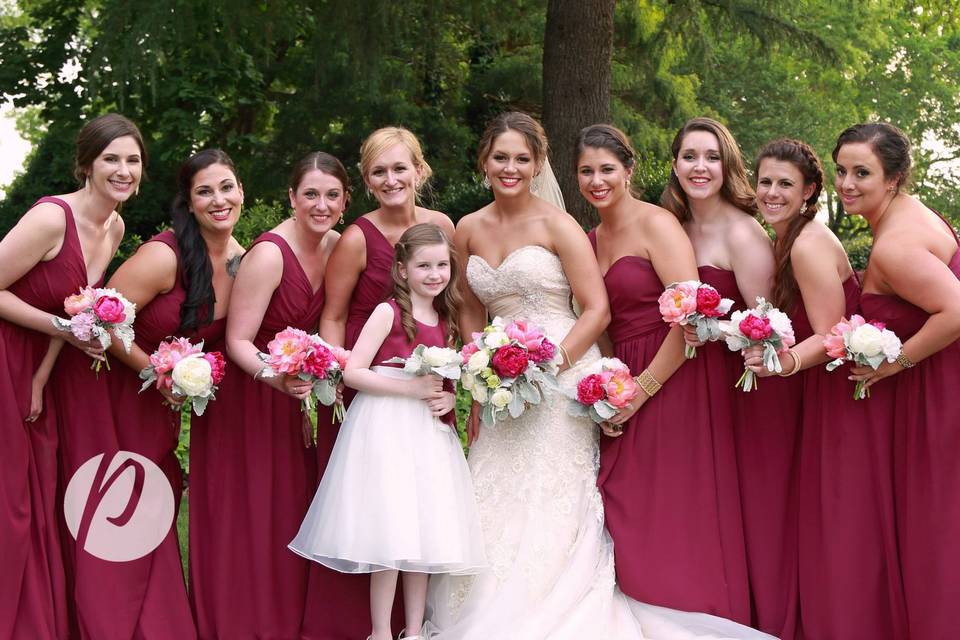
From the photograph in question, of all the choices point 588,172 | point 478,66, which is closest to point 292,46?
point 478,66

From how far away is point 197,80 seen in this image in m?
15.8

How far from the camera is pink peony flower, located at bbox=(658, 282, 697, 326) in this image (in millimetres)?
5105

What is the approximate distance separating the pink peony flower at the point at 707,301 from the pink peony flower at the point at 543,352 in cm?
78

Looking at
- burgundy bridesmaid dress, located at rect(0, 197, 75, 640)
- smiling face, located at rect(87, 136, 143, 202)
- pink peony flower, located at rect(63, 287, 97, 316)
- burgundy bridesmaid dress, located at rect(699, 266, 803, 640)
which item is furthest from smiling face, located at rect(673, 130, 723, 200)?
burgundy bridesmaid dress, located at rect(0, 197, 75, 640)

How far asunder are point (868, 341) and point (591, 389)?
4.60 feet

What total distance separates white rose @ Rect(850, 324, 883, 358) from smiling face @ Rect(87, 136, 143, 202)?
12.8ft

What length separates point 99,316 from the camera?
515 cm

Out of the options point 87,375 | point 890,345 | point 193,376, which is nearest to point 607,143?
point 890,345

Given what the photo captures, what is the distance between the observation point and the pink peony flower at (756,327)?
4.94 metres

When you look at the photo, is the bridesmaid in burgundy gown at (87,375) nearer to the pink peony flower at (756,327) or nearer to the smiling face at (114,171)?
the smiling face at (114,171)

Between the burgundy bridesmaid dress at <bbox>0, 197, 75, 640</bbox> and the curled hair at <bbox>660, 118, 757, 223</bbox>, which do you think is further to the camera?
the curled hair at <bbox>660, 118, 757, 223</bbox>

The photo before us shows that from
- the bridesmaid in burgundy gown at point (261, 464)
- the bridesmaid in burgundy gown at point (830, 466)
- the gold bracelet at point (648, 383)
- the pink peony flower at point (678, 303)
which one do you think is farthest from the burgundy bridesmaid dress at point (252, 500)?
the bridesmaid in burgundy gown at point (830, 466)

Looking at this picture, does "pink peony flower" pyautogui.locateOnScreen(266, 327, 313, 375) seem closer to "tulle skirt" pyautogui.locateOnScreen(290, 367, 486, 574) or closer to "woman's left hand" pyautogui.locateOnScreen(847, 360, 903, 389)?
"tulle skirt" pyautogui.locateOnScreen(290, 367, 486, 574)

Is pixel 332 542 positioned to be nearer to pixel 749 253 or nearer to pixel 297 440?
pixel 297 440
